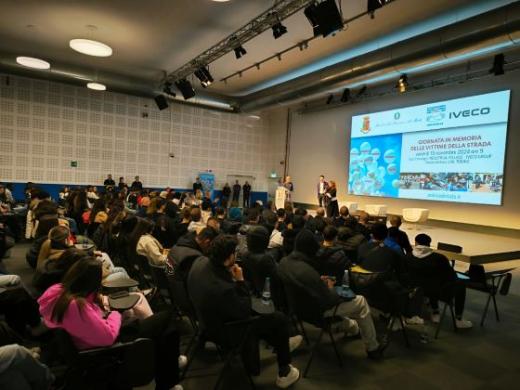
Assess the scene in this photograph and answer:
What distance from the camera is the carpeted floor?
2604mm

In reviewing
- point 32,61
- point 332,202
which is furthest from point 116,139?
point 332,202

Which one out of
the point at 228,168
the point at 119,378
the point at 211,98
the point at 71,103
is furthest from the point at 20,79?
the point at 119,378

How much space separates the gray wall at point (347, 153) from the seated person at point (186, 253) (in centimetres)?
820

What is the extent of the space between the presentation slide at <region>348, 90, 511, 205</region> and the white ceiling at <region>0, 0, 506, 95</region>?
3059 mm

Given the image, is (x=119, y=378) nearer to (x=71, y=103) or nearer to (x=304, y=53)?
(x=304, y=53)

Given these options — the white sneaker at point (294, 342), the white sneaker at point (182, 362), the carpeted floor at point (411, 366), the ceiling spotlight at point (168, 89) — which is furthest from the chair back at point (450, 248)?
the ceiling spotlight at point (168, 89)

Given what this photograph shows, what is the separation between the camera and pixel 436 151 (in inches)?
371

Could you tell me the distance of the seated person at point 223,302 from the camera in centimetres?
219

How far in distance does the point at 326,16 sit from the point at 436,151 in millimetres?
5715

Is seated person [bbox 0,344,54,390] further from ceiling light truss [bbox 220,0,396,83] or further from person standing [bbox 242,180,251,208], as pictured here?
person standing [bbox 242,180,251,208]

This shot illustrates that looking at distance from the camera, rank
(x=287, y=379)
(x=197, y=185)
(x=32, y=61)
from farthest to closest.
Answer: (x=197, y=185) < (x=32, y=61) < (x=287, y=379)

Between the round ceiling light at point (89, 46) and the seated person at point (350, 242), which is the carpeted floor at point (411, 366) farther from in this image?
the round ceiling light at point (89, 46)

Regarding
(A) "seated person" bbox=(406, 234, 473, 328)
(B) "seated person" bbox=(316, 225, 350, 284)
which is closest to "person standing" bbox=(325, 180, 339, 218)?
(A) "seated person" bbox=(406, 234, 473, 328)

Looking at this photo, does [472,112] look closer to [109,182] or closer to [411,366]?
[411,366]
